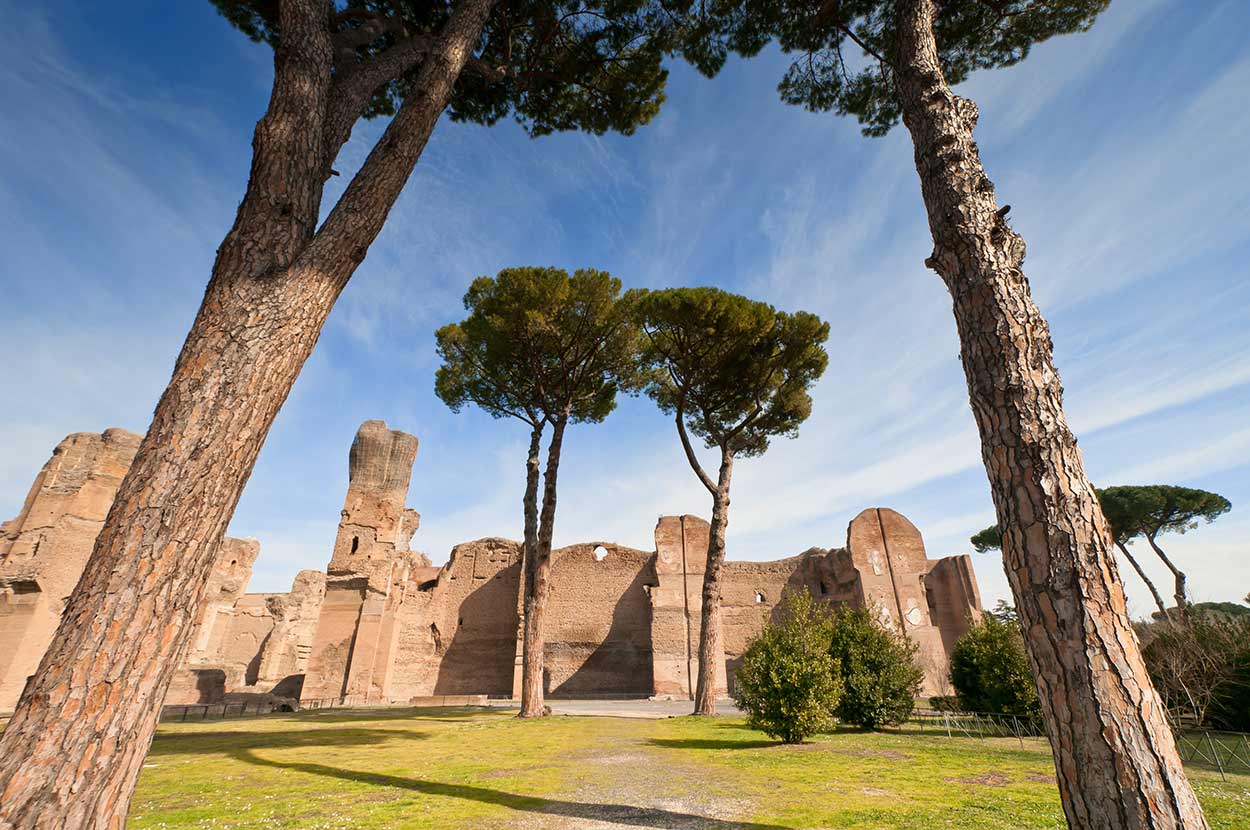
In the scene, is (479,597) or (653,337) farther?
(479,597)

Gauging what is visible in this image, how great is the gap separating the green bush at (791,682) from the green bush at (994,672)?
2.99 m

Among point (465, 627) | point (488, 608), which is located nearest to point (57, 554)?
point (465, 627)

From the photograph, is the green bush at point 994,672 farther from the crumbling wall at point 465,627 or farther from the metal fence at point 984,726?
the crumbling wall at point 465,627

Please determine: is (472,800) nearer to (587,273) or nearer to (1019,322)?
(1019,322)

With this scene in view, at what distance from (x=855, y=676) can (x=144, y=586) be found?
921 cm

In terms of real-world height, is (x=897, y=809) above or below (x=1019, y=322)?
below

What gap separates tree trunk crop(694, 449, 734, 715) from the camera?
10.4 metres

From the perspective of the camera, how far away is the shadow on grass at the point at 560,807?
10.9 ft

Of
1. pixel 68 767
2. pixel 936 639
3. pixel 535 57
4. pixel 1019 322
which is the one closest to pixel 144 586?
pixel 68 767

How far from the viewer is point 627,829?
3225 millimetres

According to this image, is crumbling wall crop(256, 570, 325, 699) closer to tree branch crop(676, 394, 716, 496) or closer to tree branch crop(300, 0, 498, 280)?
tree branch crop(676, 394, 716, 496)

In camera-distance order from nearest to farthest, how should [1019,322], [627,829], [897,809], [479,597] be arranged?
[1019,322] < [627,829] < [897,809] < [479,597]

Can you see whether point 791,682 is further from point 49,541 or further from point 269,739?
point 49,541

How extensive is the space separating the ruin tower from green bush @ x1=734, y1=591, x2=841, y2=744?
1141cm
